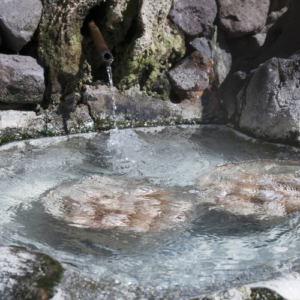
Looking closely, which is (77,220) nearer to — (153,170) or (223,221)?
(223,221)

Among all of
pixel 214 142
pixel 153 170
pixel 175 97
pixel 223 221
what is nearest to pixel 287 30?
pixel 175 97

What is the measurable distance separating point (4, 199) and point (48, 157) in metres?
0.95

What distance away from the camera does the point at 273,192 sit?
2.37 m

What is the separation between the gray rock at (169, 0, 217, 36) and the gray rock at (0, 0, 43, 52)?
2.02 meters

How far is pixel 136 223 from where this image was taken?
1.98 meters

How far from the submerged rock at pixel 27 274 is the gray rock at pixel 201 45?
14.1 ft

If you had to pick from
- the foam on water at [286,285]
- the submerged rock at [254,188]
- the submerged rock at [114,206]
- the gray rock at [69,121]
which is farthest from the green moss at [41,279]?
the gray rock at [69,121]

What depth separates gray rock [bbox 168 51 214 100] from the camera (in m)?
4.73

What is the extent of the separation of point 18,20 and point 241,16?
3.69m

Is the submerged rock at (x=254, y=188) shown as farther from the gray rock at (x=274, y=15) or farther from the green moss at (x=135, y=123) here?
the gray rock at (x=274, y=15)

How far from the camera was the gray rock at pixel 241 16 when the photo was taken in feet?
17.4

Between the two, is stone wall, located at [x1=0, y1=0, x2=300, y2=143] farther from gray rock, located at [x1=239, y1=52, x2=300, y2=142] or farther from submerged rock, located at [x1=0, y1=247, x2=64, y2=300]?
submerged rock, located at [x1=0, y1=247, x2=64, y2=300]

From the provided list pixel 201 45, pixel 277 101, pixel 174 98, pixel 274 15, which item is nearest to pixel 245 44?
pixel 274 15

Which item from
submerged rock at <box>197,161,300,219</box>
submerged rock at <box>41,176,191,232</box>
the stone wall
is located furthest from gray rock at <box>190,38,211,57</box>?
submerged rock at <box>41,176,191,232</box>
